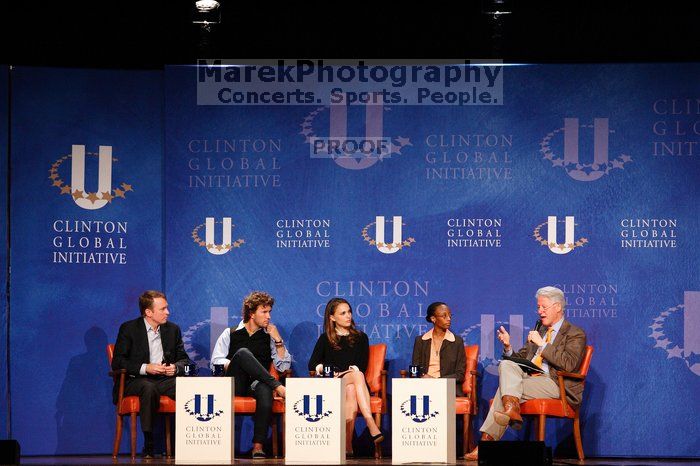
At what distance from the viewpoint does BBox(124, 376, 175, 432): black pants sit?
Answer: 687cm

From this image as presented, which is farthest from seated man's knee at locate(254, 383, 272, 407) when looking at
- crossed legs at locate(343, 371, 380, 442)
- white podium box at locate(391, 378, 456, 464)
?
white podium box at locate(391, 378, 456, 464)

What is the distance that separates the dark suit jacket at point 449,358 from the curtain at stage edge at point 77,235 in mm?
2154

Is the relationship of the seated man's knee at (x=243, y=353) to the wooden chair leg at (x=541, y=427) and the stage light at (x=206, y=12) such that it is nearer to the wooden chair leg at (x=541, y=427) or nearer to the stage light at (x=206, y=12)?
the wooden chair leg at (x=541, y=427)

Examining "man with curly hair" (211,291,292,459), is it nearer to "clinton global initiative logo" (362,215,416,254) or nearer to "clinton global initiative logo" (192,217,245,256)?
"clinton global initiative logo" (192,217,245,256)

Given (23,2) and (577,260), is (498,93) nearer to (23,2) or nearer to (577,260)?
(577,260)

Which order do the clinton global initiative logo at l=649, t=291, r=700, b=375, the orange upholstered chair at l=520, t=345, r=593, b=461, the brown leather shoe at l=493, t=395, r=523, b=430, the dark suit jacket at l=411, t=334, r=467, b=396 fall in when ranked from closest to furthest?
1. the brown leather shoe at l=493, t=395, r=523, b=430
2. the orange upholstered chair at l=520, t=345, r=593, b=461
3. the dark suit jacket at l=411, t=334, r=467, b=396
4. the clinton global initiative logo at l=649, t=291, r=700, b=375

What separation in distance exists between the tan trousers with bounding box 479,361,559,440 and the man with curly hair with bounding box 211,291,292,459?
1.49 m

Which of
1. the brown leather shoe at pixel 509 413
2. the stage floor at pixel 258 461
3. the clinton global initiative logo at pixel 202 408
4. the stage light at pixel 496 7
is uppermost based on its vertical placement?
the stage light at pixel 496 7

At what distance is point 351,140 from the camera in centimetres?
773

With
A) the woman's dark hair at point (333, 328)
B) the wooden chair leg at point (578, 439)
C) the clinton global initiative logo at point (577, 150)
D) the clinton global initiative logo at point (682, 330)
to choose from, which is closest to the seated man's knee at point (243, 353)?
the woman's dark hair at point (333, 328)

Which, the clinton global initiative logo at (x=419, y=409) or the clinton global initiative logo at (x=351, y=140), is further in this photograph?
the clinton global initiative logo at (x=351, y=140)

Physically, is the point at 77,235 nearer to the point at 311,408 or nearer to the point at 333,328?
the point at 333,328

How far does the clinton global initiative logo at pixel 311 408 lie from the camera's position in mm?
5934

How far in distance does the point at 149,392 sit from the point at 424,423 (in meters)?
2.09
